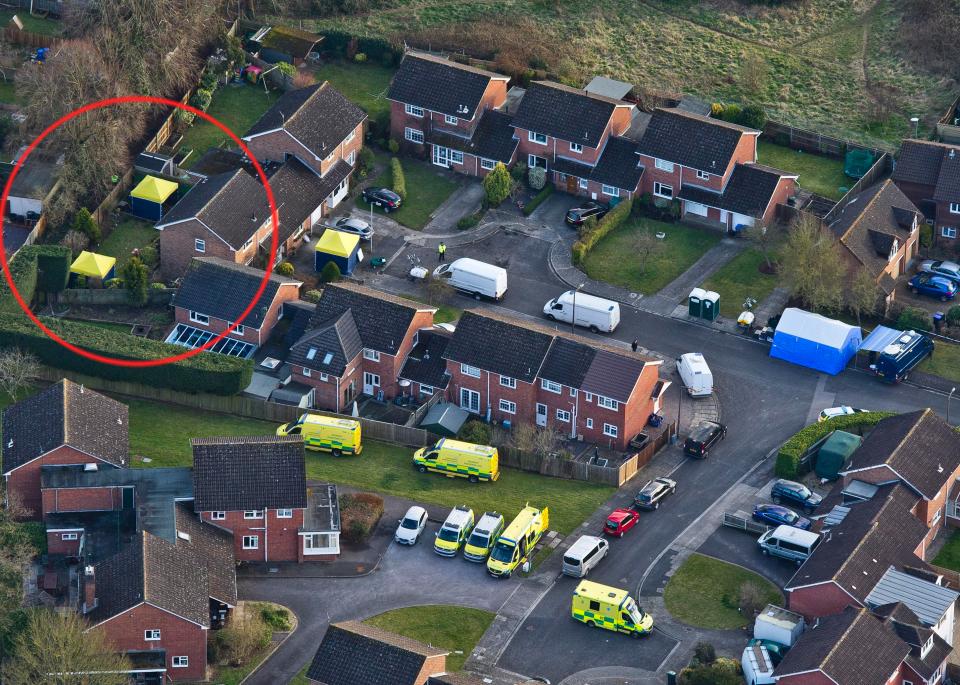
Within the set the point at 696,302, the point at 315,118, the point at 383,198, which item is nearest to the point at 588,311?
the point at 696,302

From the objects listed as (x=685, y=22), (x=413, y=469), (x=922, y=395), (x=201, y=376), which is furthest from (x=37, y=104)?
(x=922, y=395)

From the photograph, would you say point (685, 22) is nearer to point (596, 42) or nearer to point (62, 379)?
point (596, 42)

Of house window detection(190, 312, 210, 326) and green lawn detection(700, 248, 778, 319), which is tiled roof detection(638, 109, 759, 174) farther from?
house window detection(190, 312, 210, 326)

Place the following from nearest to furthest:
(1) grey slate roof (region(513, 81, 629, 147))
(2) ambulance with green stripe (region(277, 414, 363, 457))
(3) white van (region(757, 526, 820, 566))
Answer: (3) white van (region(757, 526, 820, 566)) → (2) ambulance with green stripe (region(277, 414, 363, 457)) → (1) grey slate roof (region(513, 81, 629, 147))

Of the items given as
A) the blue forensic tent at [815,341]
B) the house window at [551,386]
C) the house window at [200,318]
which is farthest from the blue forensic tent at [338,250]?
the blue forensic tent at [815,341]

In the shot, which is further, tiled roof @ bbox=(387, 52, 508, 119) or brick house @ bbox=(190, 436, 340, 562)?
tiled roof @ bbox=(387, 52, 508, 119)

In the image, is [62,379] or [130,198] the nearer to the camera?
[62,379]

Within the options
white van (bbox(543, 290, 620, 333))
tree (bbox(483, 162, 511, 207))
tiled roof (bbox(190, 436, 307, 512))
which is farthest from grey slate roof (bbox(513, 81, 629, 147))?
tiled roof (bbox(190, 436, 307, 512))
